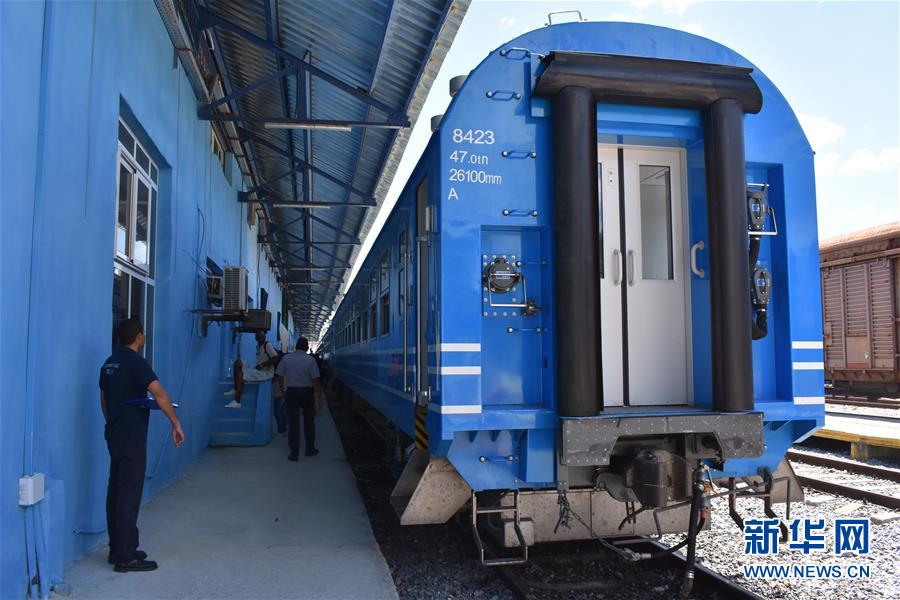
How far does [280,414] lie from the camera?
12.9 m

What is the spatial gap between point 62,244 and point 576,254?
325 cm

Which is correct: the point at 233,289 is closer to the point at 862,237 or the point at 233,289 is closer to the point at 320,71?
the point at 320,71

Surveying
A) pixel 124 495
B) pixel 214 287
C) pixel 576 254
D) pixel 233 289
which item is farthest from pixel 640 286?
pixel 214 287

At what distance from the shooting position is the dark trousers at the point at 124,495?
15.3 ft

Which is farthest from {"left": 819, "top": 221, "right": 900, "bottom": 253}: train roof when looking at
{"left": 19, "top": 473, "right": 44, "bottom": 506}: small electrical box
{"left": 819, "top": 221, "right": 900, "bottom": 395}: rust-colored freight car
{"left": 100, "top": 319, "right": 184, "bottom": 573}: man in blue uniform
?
{"left": 19, "top": 473, "right": 44, "bottom": 506}: small electrical box

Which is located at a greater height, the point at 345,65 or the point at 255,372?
the point at 345,65

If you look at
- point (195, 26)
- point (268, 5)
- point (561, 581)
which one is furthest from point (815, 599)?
point (195, 26)

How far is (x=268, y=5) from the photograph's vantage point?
809cm

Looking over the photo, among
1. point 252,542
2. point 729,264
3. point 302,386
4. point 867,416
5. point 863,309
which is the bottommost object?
point 252,542

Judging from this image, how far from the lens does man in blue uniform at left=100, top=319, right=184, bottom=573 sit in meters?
4.64

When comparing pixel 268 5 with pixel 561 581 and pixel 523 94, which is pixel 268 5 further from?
pixel 561 581

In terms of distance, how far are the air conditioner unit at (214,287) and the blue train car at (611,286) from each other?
6.34m

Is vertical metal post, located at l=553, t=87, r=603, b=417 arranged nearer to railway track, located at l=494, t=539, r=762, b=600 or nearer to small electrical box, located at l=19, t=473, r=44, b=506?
railway track, located at l=494, t=539, r=762, b=600

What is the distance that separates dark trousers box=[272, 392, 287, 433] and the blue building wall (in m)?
5.22
